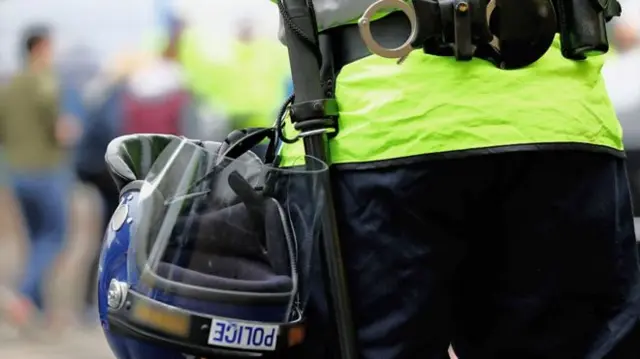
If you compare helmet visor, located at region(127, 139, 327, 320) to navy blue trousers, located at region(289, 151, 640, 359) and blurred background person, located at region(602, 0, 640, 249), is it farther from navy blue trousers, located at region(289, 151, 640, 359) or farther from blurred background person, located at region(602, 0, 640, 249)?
blurred background person, located at region(602, 0, 640, 249)

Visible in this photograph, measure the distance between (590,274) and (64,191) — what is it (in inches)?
130

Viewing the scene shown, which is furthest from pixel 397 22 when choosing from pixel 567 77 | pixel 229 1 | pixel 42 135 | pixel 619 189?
pixel 229 1

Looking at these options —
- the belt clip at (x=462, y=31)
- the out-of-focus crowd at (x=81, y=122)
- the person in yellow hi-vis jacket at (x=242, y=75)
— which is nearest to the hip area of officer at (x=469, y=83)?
the belt clip at (x=462, y=31)

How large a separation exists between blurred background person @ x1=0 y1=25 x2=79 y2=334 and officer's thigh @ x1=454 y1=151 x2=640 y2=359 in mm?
3160

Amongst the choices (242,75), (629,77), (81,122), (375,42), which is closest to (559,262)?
(375,42)

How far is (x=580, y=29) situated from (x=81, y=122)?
3.42 metres

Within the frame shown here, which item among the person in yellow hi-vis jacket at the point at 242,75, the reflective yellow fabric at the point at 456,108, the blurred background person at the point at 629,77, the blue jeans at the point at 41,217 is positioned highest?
the reflective yellow fabric at the point at 456,108

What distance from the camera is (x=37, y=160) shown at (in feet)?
A: 12.8

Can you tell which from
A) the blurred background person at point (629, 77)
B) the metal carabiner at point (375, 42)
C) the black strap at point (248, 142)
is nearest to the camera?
the metal carabiner at point (375, 42)

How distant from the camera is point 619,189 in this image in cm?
103

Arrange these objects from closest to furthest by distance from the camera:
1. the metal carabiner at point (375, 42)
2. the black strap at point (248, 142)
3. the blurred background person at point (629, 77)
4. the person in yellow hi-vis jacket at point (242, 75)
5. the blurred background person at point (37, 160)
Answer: the metal carabiner at point (375, 42), the black strap at point (248, 142), the blurred background person at point (629, 77), the blurred background person at point (37, 160), the person in yellow hi-vis jacket at point (242, 75)

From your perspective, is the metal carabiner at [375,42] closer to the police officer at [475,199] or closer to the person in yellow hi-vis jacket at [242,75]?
the police officer at [475,199]

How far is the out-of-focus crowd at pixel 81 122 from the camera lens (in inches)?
153

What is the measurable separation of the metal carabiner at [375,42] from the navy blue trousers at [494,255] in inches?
4.6
